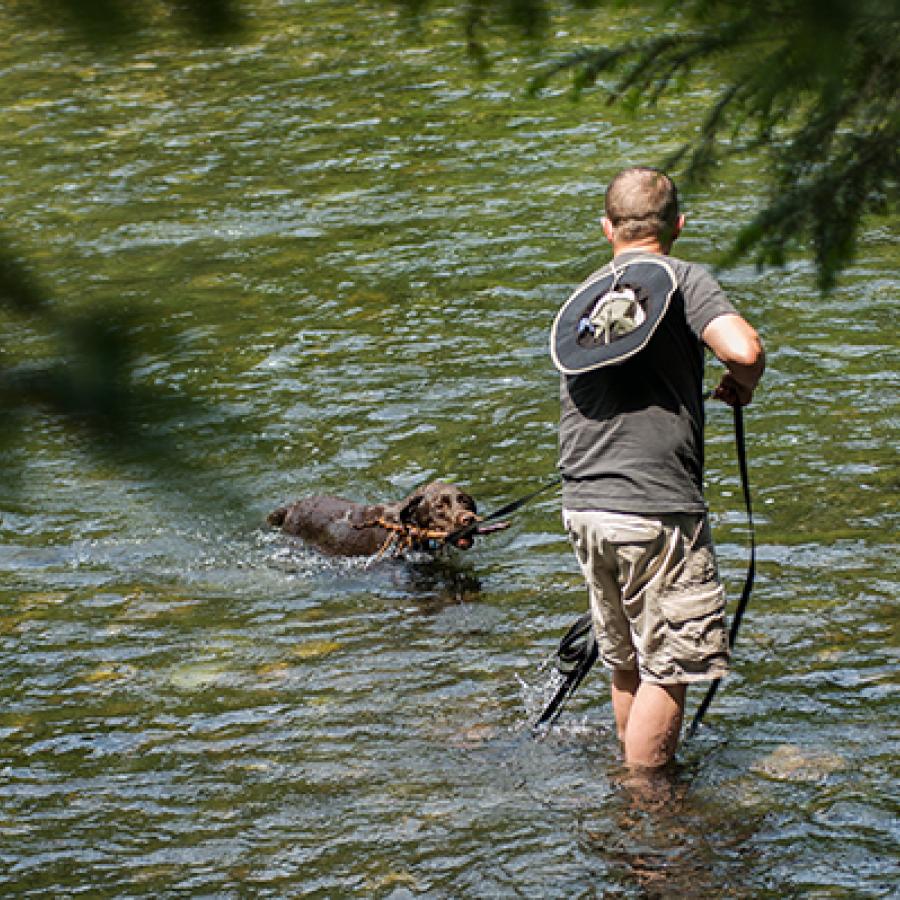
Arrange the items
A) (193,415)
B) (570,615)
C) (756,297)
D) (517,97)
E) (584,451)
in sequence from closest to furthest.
Result: (193,415) → (584,451) → (570,615) → (756,297) → (517,97)

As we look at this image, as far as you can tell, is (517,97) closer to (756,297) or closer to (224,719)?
(756,297)

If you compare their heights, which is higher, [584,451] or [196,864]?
[584,451]

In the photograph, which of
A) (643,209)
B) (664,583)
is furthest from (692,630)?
(643,209)

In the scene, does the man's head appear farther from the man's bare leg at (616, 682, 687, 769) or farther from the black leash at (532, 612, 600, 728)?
the man's bare leg at (616, 682, 687, 769)

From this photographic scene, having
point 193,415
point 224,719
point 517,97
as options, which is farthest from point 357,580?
point 517,97

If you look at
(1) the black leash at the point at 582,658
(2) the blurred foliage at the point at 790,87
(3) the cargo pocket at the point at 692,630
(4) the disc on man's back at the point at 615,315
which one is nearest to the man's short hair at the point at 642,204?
(4) the disc on man's back at the point at 615,315

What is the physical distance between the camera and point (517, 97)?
63.8 ft

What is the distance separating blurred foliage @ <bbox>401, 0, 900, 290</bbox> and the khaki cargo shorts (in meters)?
1.28

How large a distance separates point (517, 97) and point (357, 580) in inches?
463

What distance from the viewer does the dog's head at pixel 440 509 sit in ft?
27.5

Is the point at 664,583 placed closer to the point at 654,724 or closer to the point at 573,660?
the point at 654,724

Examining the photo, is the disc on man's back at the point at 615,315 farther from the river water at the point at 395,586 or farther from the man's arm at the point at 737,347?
the river water at the point at 395,586

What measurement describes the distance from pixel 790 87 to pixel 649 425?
2.23m

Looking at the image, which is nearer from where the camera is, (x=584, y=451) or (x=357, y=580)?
(x=584, y=451)
